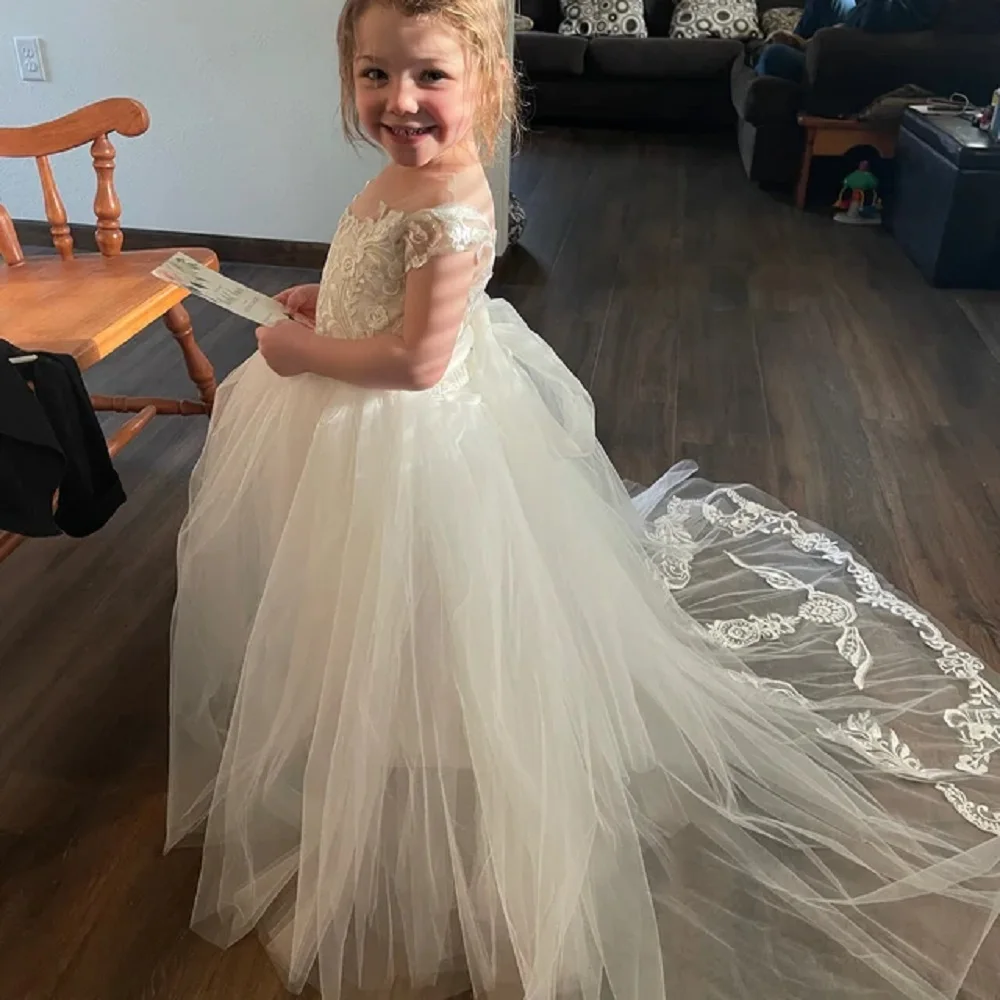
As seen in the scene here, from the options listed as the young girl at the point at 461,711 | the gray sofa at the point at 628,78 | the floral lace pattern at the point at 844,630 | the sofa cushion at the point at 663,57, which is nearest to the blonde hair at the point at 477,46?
the young girl at the point at 461,711

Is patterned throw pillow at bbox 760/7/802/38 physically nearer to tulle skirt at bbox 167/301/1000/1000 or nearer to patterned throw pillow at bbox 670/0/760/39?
patterned throw pillow at bbox 670/0/760/39

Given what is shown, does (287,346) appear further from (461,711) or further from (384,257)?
(461,711)

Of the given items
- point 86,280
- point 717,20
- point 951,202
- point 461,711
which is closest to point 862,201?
point 951,202

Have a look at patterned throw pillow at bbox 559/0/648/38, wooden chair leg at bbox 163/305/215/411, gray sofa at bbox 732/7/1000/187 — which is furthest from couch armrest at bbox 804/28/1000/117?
wooden chair leg at bbox 163/305/215/411

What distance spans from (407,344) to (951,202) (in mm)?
2457

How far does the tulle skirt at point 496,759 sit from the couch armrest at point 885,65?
2938mm

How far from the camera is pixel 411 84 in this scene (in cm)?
89

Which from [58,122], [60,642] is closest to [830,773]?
[60,642]

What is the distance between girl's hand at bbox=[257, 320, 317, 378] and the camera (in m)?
1.01

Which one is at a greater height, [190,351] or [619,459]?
[190,351]

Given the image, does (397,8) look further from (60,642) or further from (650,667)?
(60,642)

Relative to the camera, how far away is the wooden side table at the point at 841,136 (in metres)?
3.58

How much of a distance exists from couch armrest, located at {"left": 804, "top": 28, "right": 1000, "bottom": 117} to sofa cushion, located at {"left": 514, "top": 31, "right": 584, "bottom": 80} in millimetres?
1605

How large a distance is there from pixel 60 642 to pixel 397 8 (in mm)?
1083
